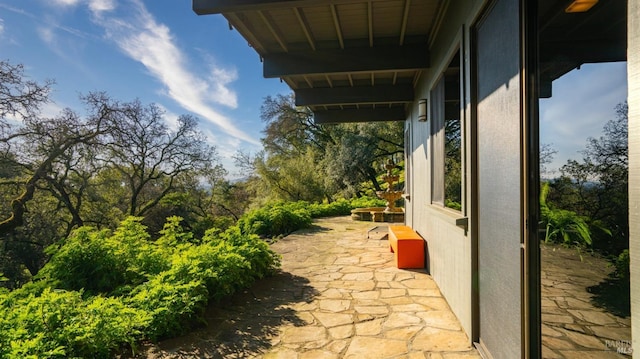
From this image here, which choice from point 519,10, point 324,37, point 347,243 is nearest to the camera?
point 519,10

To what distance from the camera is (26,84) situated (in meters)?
11.0

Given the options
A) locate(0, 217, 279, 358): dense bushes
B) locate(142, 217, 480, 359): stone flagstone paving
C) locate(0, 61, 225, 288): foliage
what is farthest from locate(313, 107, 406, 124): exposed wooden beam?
locate(0, 61, 225, 288): foliage

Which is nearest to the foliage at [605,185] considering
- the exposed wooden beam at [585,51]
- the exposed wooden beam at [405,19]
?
the exposed wooden beam at [585,51]

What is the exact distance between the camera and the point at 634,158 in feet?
3.10

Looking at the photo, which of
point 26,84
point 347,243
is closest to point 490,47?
point 347,243

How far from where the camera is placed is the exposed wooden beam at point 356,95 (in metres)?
5.86

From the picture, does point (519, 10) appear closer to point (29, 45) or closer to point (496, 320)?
point (496, 320)

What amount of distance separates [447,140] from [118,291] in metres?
3.94

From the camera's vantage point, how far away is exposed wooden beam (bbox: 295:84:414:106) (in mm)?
5859

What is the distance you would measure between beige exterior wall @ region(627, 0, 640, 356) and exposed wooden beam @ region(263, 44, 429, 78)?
3422 mm

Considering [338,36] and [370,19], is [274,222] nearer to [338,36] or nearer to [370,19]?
[338,36]

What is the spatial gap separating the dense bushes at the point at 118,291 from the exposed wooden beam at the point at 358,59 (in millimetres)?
2611

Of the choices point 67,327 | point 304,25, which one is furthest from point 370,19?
point 67,327

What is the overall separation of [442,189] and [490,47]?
6.16 feet
